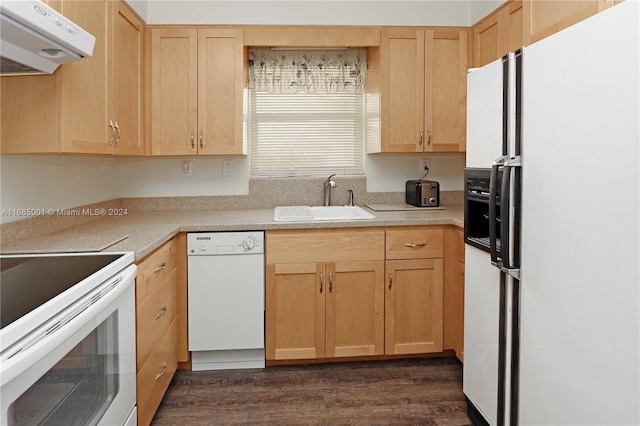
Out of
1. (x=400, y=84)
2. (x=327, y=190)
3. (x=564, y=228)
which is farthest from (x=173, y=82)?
(x=564, y=228)

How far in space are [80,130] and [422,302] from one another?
1973mm

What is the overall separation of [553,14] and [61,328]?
81.8 inches

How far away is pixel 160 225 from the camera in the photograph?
2461mm

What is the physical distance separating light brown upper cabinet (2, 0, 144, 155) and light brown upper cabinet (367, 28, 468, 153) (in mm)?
1516

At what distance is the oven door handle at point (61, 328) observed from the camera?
0.91 meters

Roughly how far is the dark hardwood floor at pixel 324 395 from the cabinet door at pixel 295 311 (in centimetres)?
13

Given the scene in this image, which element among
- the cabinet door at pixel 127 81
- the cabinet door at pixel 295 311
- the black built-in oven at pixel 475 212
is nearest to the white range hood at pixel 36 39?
the cabinet door at pixel 127 81

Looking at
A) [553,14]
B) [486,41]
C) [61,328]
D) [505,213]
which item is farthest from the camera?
[486,41]

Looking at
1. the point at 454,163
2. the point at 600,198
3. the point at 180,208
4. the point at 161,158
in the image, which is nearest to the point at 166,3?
the point at 161,158

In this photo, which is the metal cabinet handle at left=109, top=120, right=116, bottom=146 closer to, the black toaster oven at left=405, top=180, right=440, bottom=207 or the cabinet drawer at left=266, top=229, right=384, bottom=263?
the cabinet drawer at left=266, top=229, right=384, bottom=263

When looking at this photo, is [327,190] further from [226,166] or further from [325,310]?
[325,310]

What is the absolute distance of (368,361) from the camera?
8.95 ft

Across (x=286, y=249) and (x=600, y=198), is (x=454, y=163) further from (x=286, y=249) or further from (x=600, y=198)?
(x=600, y=198)

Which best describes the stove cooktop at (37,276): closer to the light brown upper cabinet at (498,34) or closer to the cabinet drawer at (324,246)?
the cabinet drawer at (324,246)
